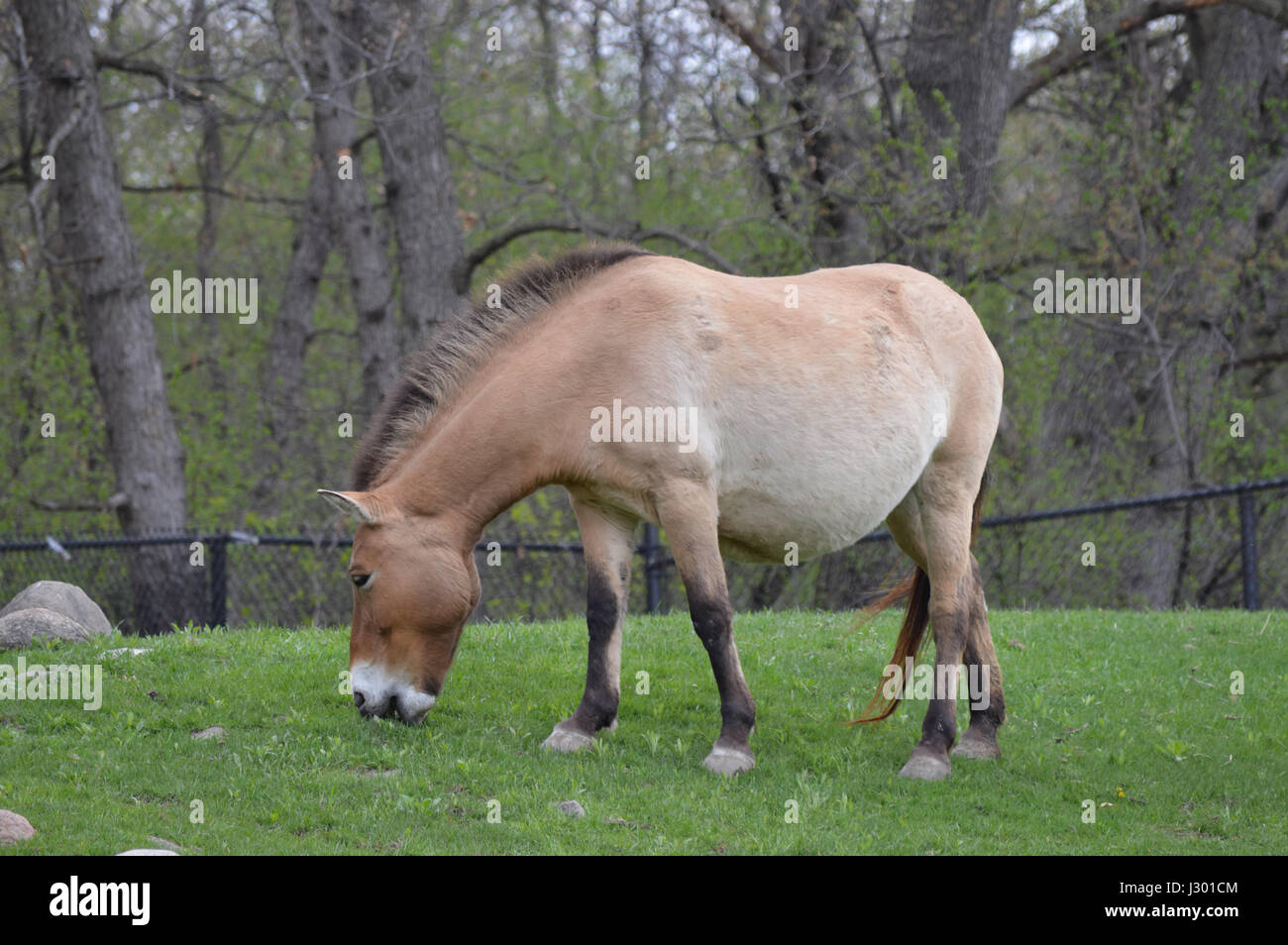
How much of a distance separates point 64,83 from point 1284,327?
45.1 feet

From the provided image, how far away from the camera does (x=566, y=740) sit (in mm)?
5484

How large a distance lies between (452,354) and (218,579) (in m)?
4.47

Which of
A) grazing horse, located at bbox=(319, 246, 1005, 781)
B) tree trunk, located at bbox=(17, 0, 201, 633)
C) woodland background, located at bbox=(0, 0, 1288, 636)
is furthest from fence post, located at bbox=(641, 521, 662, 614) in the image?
grazing horse, located at bbox=(319, 246, 1005, 781)

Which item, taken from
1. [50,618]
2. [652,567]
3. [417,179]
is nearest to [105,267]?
[417,179]

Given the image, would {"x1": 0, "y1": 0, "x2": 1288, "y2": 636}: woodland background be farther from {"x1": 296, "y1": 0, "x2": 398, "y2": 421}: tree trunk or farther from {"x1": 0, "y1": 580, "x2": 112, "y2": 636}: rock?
{"x1": 0, "y1": 580, "x2": 112, "y2": 636}: rock

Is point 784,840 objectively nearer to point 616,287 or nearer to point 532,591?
point 616,287

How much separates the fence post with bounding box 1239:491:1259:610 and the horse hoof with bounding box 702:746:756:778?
6774 mm

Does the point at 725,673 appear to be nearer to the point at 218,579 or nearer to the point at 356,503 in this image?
the point at 356,503

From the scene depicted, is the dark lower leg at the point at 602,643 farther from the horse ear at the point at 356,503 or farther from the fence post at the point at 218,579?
the fence post at the point at 218,579

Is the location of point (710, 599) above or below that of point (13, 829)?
above

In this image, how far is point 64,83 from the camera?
1127 cm

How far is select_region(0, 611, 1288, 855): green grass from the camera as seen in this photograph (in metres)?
4.49

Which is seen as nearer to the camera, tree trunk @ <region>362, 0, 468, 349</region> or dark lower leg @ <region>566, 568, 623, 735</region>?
dark lower leg @ <region>566, 568, 623, 735</region>
